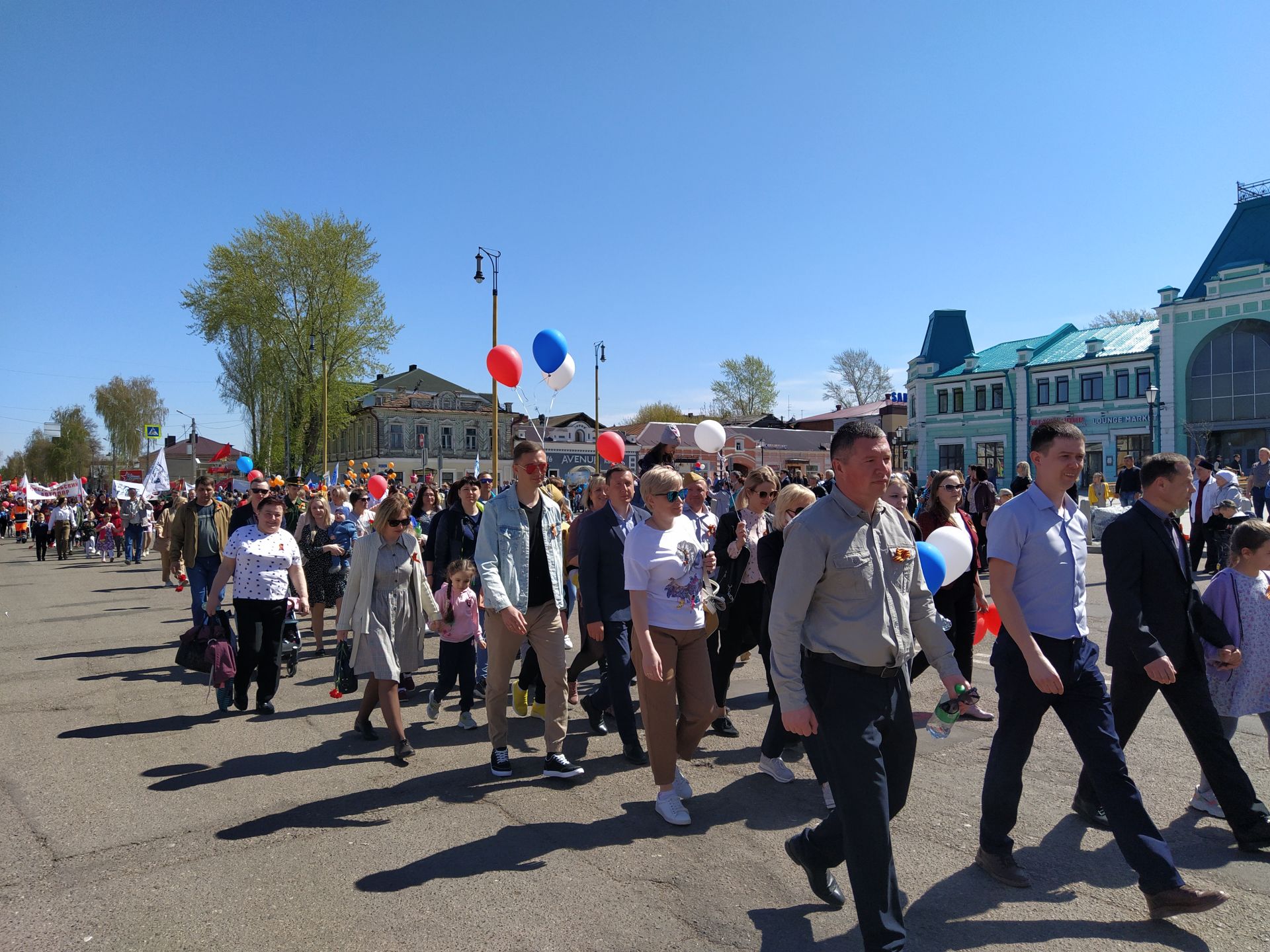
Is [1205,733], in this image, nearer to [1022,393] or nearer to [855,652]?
[855,652]

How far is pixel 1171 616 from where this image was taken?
3914mm

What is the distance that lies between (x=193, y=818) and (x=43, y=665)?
6.10 meters

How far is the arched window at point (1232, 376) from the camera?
4178 centimetres

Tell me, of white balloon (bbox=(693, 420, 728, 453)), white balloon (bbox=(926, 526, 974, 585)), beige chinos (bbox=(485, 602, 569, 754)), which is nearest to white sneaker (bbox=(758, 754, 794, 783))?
beige chinos (bbox=(485, 602, 569, 754))

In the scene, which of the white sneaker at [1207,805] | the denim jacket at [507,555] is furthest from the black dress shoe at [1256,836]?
the denim jacket at [507,555]

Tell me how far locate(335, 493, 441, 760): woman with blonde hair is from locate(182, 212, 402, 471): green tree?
116 ft

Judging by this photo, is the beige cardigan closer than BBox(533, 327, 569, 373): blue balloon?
Yes

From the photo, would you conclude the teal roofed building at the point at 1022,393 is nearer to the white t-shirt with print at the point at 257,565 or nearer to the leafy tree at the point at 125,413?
the white t-shirt with print at the point at 257,565

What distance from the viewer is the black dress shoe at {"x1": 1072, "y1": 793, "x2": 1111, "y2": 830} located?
423 cm

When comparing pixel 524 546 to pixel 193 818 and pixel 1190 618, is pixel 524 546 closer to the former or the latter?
pixel 193 818

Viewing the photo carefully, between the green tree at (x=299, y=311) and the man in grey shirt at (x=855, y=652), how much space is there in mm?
38903

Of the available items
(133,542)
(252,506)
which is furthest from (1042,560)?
(133,542)

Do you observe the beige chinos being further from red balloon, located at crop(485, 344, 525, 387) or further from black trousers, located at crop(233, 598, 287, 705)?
red balloon, located at crop(485, 344, 525, 387)

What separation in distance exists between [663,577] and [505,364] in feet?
21.0
